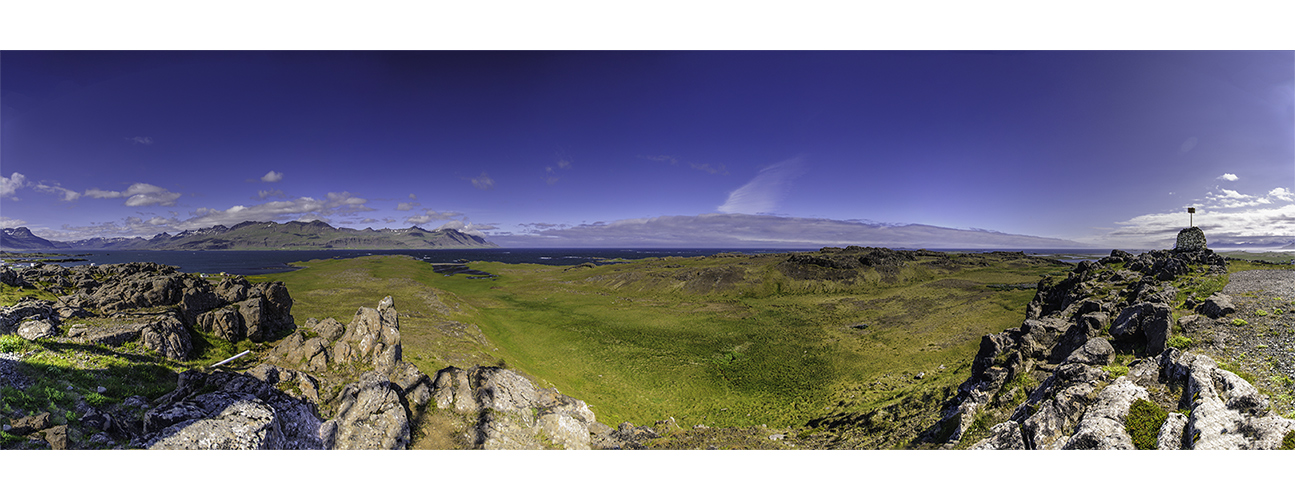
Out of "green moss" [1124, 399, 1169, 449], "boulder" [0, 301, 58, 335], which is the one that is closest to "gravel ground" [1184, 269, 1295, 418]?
"green moss" [1124, 399, 1169, 449]

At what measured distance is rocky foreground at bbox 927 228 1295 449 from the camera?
7082mm

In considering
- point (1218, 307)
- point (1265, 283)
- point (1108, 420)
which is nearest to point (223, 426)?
point (1108, 420)

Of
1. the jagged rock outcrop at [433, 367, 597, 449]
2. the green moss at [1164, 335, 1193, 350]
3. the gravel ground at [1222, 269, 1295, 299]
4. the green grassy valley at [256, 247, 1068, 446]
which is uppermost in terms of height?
the gravel ground at [1222, 269, 1295, 299]

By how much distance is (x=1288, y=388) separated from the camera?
314 inches

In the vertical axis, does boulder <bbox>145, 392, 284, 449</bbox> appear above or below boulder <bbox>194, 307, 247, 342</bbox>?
below

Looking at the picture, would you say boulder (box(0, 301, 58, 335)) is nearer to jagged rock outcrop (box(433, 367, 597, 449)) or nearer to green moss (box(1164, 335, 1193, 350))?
jagged rock outcrop (box(433, 367, 597, 449))

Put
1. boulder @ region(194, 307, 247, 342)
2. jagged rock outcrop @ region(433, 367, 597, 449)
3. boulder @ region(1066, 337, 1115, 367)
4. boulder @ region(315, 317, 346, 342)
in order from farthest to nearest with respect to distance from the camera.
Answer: boulder @ region(315, 317, 346, 342)
boulder @ region(194, 307, 247, 342)
jagged rock outcrop @ region(433, 367, 597, 449)
boulder @ region(1066, 337, 1115, 367)

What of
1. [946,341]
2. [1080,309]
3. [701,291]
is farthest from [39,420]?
[701,291]

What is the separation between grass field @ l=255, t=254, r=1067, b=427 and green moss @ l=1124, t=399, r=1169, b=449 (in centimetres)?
1146

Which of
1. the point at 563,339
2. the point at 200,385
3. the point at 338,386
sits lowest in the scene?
the point at 563,339

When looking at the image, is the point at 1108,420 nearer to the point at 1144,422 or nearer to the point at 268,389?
the point at 1144,422

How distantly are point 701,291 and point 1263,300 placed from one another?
4654 centimetres

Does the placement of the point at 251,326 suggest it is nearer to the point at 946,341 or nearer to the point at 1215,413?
the point at 1215,413

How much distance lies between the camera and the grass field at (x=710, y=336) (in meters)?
20.5
